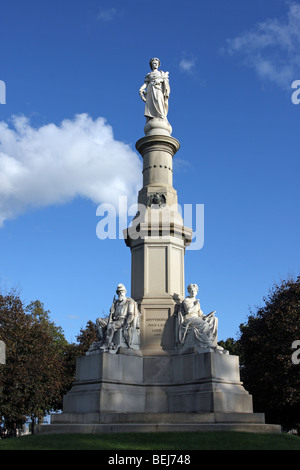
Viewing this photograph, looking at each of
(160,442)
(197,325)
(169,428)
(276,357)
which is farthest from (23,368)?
(160,442)

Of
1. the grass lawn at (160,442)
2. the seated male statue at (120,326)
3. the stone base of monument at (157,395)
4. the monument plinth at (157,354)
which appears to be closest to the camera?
the grass lawn at (160,442)

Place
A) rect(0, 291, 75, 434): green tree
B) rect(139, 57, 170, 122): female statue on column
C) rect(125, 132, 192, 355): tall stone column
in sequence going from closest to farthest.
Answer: rect(125, 132, 192, 355): tall stone column < rect(139, 57, 170, 122): female statue on column < rect(0, 291, 75, 434): green tree

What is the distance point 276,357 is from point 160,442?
60.0 feet

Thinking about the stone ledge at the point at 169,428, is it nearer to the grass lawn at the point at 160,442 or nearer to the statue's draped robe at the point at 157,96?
the grass lawn at the point at 160,442

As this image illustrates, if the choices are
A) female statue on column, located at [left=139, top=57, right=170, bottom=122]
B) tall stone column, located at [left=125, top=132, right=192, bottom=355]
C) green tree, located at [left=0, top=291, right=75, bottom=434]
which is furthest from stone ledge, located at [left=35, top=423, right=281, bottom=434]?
green tree, located at [left=0, top=291, right=75, bottom=434]

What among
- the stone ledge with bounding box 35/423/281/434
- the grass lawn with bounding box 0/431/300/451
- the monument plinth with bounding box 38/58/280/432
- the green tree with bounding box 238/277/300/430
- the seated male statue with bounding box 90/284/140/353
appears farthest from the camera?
the green tree with bounding box 238/277/300/430

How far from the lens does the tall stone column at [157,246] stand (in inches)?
727

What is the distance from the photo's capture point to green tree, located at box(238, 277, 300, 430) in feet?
92.6

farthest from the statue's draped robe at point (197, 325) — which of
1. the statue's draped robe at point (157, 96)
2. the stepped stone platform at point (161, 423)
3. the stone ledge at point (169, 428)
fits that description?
the statue's draped robe at point (157, 96)

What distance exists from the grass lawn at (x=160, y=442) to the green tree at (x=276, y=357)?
15.4 metres

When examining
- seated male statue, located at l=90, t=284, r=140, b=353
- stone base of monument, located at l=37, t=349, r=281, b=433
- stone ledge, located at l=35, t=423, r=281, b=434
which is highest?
seated male statue, located at l=90, t=284, r=140, b=353

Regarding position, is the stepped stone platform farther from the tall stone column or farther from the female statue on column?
the female statue on column

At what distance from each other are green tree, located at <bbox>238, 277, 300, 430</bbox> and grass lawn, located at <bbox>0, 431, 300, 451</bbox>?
1542cm
